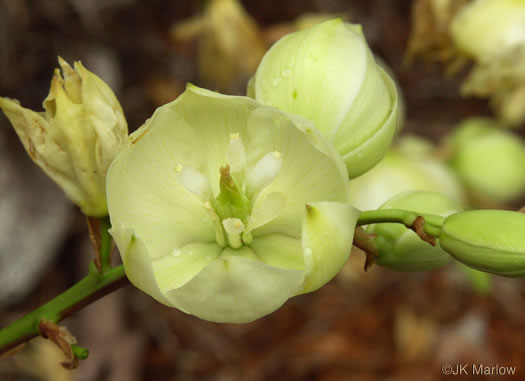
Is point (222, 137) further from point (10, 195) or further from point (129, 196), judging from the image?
point (10, 195)

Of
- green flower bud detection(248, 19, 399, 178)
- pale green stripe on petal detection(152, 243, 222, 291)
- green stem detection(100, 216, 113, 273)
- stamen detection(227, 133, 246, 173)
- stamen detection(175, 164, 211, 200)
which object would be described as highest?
green flower bud detection(248, 19, 399, 178)

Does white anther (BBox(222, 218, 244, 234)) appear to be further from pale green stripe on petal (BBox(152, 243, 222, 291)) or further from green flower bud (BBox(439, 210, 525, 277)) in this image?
green flower bud (BBox(439, 210, 525, 277))

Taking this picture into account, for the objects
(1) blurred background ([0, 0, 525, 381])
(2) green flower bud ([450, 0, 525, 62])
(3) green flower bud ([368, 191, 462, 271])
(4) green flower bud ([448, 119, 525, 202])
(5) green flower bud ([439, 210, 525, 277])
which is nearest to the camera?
(5) green flower bud ([439, 210, 525, 277])

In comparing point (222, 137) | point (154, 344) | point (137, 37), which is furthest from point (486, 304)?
point (222, 137)

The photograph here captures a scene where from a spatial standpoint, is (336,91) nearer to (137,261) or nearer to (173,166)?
(173,166)

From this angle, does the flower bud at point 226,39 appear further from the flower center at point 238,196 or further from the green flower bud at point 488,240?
the green flower bud at point 488,240

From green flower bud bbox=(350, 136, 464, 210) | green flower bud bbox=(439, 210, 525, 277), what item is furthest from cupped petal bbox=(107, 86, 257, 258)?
green flower bud bbox=(350, 136, 464, 210)
